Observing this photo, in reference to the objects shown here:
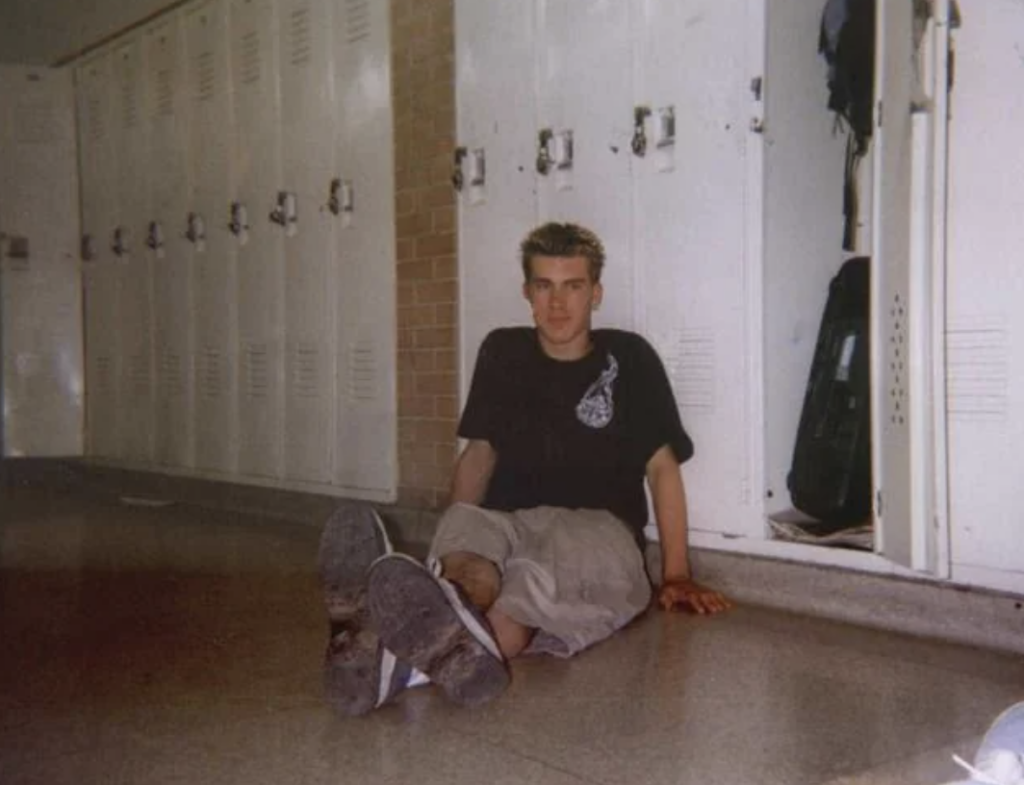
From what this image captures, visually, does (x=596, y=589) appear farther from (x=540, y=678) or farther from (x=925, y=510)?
(x=925, y=510)

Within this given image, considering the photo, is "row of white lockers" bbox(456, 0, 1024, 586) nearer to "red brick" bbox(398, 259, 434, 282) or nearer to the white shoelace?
"red brick" bbox(398, 259, 434, 282)

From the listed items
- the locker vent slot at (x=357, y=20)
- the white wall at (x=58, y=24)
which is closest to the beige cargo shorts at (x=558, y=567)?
the locker vent slot at (x=357, y=20)

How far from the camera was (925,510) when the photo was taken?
2.73 meters

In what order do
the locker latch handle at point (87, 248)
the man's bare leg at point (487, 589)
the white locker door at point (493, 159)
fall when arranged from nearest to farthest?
the man's bare leg at point (487, 589)
the white locker door at point (493, 159)
the locker latch handle at point (87, 248)

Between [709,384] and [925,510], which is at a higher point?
[709,384]

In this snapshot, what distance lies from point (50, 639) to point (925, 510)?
2.20 meters

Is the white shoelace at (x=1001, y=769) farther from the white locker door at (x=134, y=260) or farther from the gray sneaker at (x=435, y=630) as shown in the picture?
the white locker door at (x=134, y=260)

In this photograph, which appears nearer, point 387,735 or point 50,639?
point 387,735

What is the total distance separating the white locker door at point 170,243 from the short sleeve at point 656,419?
3.30m

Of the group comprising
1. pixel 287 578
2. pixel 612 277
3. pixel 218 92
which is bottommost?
pixel 287 578

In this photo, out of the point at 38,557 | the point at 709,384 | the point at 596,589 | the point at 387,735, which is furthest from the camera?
the point at 38,557

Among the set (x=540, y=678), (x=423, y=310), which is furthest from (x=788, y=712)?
(x=423, y=310)

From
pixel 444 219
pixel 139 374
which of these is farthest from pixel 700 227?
pixel 139 374

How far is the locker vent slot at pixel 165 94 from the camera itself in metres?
5.84
